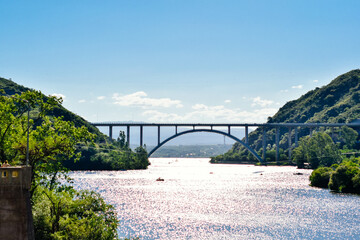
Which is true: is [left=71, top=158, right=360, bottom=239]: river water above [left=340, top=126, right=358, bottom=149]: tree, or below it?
below

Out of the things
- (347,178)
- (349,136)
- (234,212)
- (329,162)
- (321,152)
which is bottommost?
(234,212)

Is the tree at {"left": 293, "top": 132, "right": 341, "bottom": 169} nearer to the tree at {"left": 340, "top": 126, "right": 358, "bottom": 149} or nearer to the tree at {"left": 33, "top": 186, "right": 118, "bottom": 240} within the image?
the tree at {"left": 340, "top": 126, "right": 358, "bottom": 149}

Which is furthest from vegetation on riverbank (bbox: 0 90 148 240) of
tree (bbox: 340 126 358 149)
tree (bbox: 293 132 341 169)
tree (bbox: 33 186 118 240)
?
tree (bbox: 340 126 358 149)

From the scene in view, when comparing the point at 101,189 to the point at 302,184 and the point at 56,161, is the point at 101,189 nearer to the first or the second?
the point at 302,184

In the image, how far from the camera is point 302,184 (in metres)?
103

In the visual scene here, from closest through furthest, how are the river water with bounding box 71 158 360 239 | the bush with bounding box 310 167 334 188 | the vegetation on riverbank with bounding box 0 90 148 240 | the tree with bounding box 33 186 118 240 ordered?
the vegetation on riverbank with bounding box 0 90 148 240
the tree with bounding box 33 186 118 240
the river water with bounding box 71 158 360 239
the bush with bounding box 310 167 334 188

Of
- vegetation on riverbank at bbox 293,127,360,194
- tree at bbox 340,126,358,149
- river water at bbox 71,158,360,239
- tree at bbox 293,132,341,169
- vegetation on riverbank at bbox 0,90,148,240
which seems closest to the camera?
vegetation on riverbank at bbox 0,90,148,240

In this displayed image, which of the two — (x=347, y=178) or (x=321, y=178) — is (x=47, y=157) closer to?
(x=347, y=178)

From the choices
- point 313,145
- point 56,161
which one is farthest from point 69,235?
point 313,145

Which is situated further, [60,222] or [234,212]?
[234,212]

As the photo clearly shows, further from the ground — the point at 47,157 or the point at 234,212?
the point at 47,157

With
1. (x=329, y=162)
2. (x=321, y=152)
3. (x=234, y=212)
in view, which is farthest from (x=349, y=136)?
(x=234, y=212)

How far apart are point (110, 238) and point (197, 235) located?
1809 cm

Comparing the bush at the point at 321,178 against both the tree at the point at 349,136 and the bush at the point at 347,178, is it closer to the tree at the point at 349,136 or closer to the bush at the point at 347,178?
the bush at the point at 347,178
